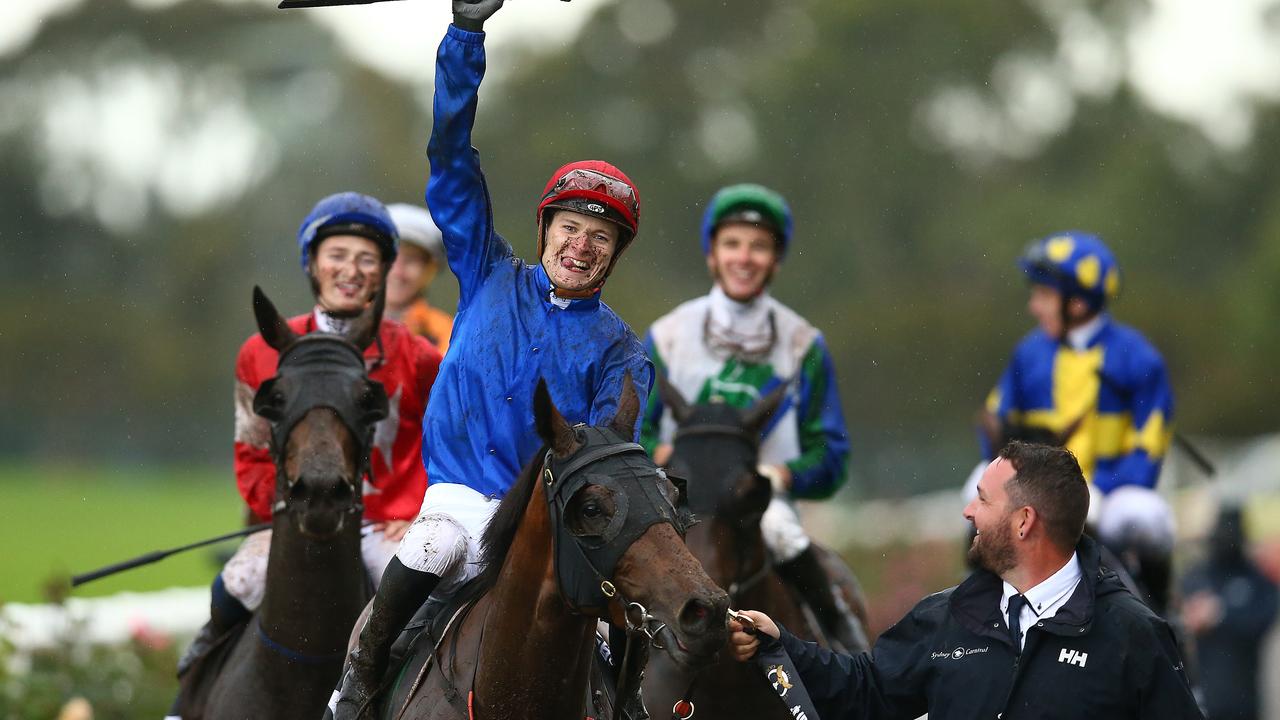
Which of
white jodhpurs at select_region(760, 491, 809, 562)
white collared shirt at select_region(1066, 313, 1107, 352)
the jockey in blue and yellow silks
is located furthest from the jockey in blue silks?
white collared shirt at select_region(1066, 313, 1107, 352)

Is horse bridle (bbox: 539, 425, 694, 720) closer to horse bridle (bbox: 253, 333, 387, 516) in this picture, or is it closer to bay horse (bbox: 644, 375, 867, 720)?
horse bridle (bbox: 253, 333, 387, 516)

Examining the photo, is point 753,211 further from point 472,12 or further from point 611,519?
point 611,519

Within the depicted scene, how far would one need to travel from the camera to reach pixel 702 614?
139 inches

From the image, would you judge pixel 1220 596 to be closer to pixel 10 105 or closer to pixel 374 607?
pixel 374 607

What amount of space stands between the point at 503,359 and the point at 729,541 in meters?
1.62

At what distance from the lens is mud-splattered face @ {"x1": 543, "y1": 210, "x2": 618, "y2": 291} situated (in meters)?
4.51

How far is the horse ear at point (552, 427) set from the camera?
3.87 meters

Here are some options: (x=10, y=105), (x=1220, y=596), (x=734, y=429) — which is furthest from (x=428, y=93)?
(x=734, y=429)

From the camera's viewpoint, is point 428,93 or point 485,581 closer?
point 485,581

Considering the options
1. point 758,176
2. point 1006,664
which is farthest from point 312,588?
point 758,176

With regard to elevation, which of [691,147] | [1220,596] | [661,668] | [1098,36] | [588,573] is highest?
[1098,36]

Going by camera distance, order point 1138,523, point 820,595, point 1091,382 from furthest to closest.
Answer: point 1091,382
point 1138,523
point 820,595

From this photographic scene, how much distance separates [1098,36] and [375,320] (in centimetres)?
3278

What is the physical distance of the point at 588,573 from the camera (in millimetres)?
3770
